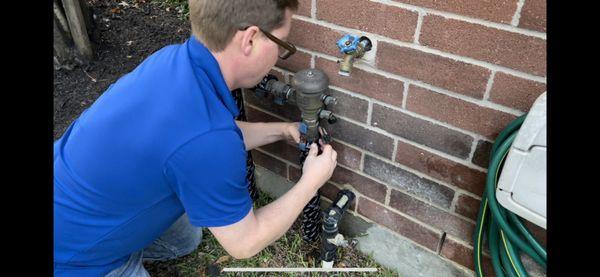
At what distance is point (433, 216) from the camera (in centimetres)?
204

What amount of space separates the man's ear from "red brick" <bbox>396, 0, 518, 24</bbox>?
1.87 feet

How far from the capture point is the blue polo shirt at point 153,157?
139cm

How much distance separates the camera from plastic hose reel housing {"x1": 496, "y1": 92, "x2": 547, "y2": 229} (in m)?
1.31

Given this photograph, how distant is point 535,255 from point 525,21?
77cm

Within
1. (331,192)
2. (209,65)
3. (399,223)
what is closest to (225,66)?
(209,65)

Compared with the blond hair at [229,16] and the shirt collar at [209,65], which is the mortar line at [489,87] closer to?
the blond hair at [229,16]

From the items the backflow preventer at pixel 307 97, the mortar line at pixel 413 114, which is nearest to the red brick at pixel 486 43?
the mortar line at pixel 413 114

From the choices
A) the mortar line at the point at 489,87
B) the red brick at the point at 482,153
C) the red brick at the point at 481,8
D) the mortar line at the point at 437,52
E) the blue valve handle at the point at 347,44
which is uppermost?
the red brick at the point at 481,8

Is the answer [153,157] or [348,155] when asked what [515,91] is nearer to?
[348,155]

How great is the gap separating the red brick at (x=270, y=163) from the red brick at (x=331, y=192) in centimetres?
26

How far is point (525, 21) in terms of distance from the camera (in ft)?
4.49
